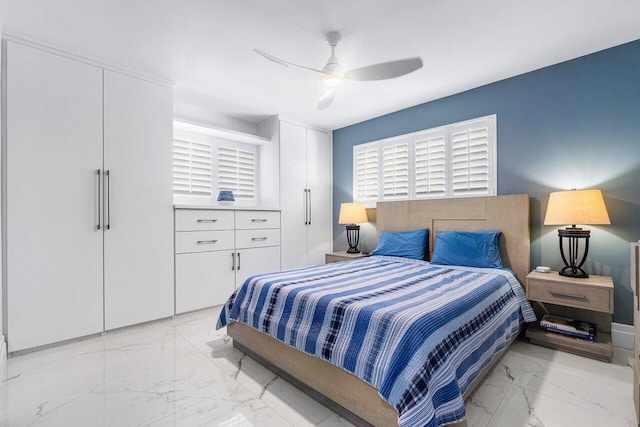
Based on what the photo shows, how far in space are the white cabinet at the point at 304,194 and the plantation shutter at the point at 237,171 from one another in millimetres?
534

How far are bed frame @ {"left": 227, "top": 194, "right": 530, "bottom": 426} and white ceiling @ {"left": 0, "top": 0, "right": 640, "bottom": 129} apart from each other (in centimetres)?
130

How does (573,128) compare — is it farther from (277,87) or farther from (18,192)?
(18,192)

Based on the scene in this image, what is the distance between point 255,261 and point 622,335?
3.57 meters

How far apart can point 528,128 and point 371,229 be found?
7.07 feet

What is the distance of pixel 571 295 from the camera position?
2256 millimetres

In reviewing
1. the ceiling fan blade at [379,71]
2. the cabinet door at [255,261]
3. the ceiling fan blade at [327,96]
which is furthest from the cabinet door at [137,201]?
the ceiling fan blade at [379,71]

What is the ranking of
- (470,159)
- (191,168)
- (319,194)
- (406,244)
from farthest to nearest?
(319,194)
(191,168)
(406,244)
(470,159)

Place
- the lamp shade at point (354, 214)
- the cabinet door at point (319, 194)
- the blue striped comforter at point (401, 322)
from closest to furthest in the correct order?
the blue striped comforter at point (401, 322) → the lamp shade at point (354, 214) → the cabinet door at point (319, 194)

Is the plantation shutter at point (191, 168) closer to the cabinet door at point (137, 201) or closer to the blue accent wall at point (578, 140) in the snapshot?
the cabinet door at point (137, 201)

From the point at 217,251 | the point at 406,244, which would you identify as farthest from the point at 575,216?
the point at 217,251

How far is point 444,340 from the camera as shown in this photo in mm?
1465

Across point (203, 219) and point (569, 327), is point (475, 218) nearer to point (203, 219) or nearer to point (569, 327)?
point (569, 327)

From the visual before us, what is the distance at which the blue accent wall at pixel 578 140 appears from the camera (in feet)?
7.99

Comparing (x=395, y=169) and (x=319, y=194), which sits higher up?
(x=395, y=169)
